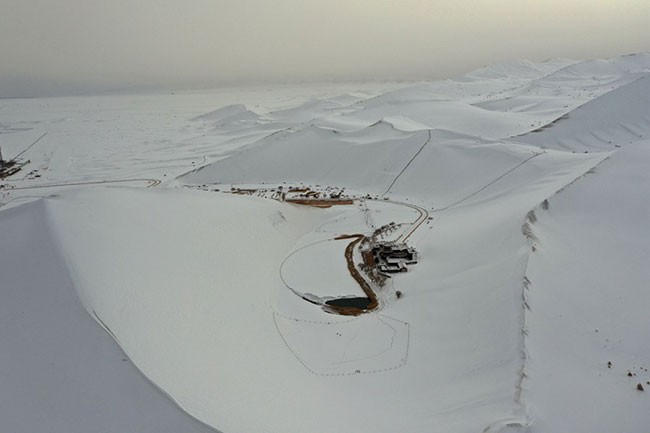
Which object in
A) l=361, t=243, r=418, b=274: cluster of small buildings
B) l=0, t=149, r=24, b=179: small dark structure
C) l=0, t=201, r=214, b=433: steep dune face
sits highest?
l=0, t=201, r=214, b=433: steep dune face

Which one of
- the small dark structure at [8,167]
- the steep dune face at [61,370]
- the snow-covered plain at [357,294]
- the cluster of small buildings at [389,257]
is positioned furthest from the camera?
the small dark structure at [8,167]

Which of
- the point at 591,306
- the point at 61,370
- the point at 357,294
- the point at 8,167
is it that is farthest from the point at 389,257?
the point at 8,167

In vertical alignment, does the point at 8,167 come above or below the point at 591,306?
below

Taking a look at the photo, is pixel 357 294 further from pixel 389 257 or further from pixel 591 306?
pixel 591 306

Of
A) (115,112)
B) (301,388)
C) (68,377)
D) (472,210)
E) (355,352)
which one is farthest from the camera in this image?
(115,112)

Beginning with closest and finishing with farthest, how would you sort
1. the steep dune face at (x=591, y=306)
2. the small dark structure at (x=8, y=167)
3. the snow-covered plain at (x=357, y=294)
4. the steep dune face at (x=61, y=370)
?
the steep dune face at (x=61, y=370), the steep dune face at (x=591, y=306), the snow-covered plain at (x=357, y=294), the small dark structure at (x=8, y=167)

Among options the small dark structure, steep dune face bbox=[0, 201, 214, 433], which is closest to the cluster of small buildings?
steep dune face bbox=[0, 201, 214, 433]

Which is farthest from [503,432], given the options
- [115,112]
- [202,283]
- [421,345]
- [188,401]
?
[115,112]

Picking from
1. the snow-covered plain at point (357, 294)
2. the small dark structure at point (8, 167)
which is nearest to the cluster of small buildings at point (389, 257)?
the snow-covered plain at point (357, 294)

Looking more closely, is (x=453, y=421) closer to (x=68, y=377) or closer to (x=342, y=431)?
(x=342, y=431)

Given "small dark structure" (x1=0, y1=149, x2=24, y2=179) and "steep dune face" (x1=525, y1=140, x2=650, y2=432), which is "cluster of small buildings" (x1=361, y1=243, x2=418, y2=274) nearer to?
"steep dune face" (x1=525, y1=140, x2=650, y2=432)

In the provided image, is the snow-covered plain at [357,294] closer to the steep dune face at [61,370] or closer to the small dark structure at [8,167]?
the steep dune face at [61,370]
